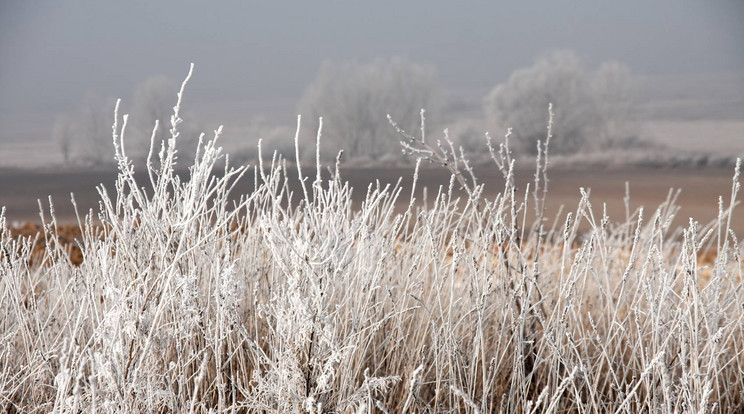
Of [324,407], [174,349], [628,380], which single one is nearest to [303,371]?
[324,407]

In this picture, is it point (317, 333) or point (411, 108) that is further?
point (411, 108)

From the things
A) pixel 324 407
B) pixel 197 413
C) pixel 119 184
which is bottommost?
pixel 197 413

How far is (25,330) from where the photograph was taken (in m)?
2.00

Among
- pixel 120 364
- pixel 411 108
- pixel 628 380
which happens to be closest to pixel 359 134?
pixel 411 108

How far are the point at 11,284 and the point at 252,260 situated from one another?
0.74m

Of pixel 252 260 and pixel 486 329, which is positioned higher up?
pixel 252 260

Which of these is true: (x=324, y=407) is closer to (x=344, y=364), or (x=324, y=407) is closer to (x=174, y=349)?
(x=344, y=364)

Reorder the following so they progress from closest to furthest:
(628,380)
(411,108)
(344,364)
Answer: (344,364) → (628,380) → (411,108)

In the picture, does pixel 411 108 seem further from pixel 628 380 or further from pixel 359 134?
pixel 628 380

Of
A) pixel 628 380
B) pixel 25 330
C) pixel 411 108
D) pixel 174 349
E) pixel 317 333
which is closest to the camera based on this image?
pixel 317 333

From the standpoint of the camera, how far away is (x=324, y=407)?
1.41 meters

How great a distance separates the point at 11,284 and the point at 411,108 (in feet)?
26.5

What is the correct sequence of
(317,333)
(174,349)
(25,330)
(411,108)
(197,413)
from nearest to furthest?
(317,333) < (197,413) < (174,349) < (25,330) < (411,108)

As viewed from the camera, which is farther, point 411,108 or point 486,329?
point 411,108
